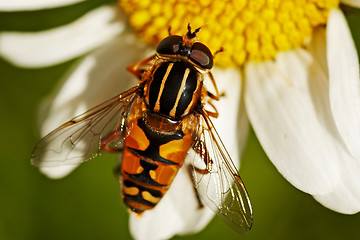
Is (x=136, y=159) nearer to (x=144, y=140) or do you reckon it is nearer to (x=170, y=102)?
(x=144, y=140)

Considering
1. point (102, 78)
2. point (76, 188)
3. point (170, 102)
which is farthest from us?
point (76, 188)

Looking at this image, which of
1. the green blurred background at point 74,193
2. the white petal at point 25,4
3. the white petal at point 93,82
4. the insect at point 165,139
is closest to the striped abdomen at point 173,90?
the insect at point 165,139

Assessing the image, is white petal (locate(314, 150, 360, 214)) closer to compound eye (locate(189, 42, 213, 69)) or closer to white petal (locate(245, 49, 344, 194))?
white petal (locate(245, 49, 344, 194))

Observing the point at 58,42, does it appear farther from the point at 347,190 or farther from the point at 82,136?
the point at 347,190

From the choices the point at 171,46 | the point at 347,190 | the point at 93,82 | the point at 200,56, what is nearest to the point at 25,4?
the point at 93,82

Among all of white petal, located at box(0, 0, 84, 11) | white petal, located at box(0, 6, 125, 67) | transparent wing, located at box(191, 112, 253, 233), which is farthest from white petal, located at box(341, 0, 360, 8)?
white petal, located at box(0, 0, 84, 11)

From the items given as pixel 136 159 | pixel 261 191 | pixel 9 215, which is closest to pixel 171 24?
pixel 136 159
